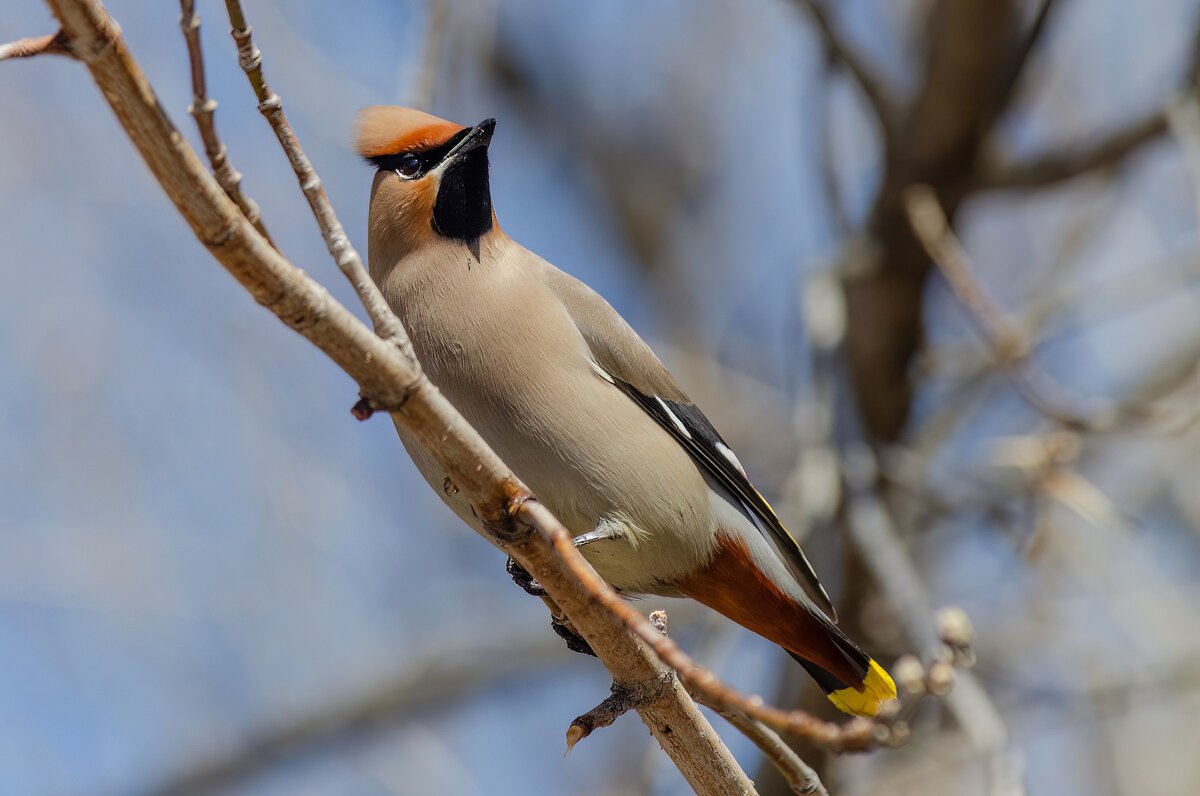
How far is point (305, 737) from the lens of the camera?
20.6 feet

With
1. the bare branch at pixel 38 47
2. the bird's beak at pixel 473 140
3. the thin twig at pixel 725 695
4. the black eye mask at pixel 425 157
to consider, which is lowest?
the thin twig at pixel 725 695

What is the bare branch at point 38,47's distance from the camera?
1706 mm

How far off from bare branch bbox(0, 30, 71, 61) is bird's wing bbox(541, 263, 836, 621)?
198 cm

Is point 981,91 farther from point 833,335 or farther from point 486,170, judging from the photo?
point 486,170

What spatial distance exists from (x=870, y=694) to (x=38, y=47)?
2652 mm

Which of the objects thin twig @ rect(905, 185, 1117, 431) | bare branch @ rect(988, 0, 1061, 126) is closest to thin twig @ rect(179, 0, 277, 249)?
thin twig @ rect(905, 185, 1117, 431)

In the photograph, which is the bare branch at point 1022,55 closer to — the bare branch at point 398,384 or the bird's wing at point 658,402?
the bird's wing at point 658,402

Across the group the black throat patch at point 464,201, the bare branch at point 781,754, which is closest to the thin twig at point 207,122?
the bare branch at point 781,754

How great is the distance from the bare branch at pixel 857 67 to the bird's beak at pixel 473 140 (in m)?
1.89

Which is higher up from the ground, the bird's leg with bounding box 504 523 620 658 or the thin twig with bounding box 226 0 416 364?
the thin twig with bounding box 226 0 416 364

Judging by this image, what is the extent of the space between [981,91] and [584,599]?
322cm

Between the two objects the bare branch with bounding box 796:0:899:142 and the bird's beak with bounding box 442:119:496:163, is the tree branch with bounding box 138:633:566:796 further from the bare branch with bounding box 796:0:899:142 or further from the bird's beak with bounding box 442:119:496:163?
the bird's beak with bounding box 442:119:496:163

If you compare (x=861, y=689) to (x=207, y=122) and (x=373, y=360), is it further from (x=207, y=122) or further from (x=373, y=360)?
(x=207, y=122)

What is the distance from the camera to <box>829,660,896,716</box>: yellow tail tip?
139 inches
